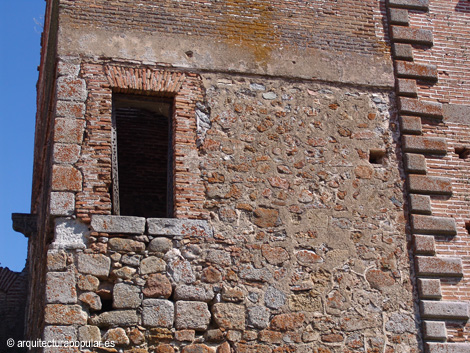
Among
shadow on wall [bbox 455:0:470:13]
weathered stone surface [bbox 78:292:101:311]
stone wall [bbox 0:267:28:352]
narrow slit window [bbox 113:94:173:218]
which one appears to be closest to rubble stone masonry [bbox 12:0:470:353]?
weathered stone surface [bbox 78:292:101:311]

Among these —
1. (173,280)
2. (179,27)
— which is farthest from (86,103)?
(173,280)

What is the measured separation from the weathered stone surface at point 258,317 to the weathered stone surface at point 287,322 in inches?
2.9

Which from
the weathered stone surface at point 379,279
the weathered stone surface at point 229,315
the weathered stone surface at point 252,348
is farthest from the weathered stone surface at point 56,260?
the weathered stone surface at point 379,279

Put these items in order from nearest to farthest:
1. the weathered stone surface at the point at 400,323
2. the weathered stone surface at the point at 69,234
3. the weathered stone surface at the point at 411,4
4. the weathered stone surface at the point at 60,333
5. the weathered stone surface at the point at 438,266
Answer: the weathered stone surface at the point at 60,333
the weathered stone surface at the point at 69,234
the weathered stone surface at the point at 400,323
the weathered stone surface at the point at 438,266
the weathered stone surface at the point at 411,4

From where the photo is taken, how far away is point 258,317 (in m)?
6.59

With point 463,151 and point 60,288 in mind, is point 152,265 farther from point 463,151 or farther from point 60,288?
point 463,151

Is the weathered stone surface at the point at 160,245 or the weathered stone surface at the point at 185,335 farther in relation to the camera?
the weathered stone surface at the point at 160,245

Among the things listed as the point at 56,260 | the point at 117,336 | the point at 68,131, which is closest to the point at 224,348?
the point at 117,336

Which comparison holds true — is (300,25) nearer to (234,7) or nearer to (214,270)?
(234,7)

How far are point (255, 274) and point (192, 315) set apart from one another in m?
0.77

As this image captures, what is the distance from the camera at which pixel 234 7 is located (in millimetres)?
7805

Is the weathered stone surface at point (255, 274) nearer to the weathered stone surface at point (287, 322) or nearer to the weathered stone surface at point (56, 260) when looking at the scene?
the weathered stone surface at point (287, 322)

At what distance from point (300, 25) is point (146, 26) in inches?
72.4

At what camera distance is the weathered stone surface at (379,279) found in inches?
277
